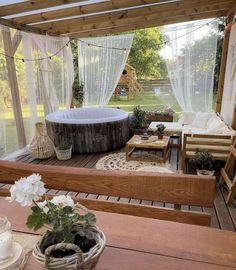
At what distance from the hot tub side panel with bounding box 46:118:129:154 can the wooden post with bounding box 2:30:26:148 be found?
0.50m

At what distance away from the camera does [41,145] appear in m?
4.32

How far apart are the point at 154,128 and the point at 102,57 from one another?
2.39 m

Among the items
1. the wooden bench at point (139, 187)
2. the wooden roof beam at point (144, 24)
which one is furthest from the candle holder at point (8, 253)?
the wooden roof beam at point (144, 24)

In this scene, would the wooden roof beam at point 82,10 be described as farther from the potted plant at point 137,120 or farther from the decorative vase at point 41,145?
the potted plant at point 137,120

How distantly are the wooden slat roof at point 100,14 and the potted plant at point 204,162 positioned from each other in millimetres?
2360

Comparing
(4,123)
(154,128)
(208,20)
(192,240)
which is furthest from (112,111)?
(192,240)

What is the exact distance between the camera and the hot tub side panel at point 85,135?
4.56m

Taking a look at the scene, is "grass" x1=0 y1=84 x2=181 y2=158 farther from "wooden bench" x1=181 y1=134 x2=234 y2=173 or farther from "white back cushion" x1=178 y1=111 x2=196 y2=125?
"wooden bench" x1=181 y1=134 x2=234 y2=173

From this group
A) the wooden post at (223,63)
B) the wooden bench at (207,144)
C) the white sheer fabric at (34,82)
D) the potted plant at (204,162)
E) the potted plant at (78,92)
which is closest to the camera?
the potted plant at (204,162)

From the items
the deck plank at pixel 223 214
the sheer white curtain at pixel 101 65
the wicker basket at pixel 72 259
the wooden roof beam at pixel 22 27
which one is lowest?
the deck plank at pixel 223 214

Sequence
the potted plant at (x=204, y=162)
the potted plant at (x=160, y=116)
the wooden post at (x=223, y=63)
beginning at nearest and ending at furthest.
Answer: the potted plant at (x=204, y=162), the wooden post at (x=223, y=63), the potted plant at (x=160, y=116)

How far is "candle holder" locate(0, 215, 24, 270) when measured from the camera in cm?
84

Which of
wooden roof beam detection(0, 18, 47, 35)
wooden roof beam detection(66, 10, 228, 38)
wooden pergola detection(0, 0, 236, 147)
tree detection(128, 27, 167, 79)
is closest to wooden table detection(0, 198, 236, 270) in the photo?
wooden pergola detection(0, 0, 236, 147)

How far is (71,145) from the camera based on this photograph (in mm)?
4484
